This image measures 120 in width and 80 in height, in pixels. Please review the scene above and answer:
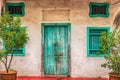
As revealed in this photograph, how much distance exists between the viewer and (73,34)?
50.8ft

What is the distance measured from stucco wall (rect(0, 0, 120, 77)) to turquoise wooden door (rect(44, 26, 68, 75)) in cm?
34

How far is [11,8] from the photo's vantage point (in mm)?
15688

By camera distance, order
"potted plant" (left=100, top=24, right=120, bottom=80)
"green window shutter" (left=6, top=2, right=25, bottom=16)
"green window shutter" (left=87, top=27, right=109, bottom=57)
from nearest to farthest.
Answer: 1. "potted plant" (left=100, top=24, right=120, bottom=80)
2. "green window shutter" (left=87, top=27, right=109, bottom=57)
3. "green window shutter" (left=6, top=2, right=25, bottom=16)

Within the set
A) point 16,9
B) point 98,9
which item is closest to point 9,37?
point 16,9

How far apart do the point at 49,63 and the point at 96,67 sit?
85.6 inches

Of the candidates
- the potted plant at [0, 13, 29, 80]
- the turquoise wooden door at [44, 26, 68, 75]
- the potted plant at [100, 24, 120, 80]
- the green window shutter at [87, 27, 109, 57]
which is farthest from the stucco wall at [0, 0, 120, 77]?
the potted plant at [0, 13, 29, 80]

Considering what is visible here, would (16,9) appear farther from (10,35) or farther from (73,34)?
(10,35)

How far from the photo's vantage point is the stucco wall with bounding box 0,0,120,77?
50.5 ft

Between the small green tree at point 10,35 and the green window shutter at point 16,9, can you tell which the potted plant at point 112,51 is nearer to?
the small green tree at point 10,35

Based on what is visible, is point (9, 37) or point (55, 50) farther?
point (55, 50)

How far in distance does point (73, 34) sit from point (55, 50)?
1131 millimetres

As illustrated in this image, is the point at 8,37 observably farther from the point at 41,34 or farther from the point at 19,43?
the point at 41,34

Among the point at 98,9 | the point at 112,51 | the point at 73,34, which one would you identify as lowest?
the point at 112,51

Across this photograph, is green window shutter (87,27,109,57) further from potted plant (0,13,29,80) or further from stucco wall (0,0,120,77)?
potted plant (0,13,29,80)
